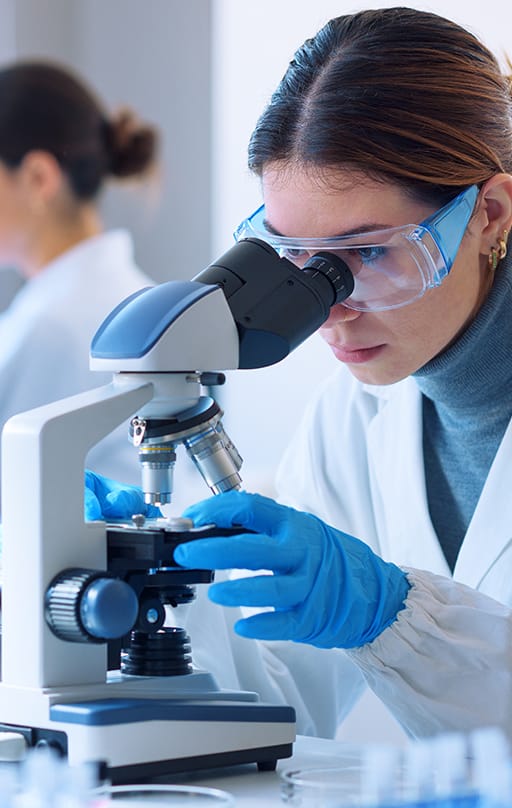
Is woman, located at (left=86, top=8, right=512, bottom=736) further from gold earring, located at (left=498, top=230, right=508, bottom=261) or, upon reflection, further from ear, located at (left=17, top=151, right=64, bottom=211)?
ear, located at (left=17, top=151, right=64, bottom=211)

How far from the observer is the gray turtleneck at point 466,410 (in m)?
1.74

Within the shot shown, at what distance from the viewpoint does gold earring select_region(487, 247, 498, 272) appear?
5.58ft

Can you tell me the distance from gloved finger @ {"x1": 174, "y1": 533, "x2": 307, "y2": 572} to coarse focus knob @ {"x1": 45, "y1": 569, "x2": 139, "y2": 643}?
7 cm

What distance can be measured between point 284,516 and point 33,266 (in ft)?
7.50

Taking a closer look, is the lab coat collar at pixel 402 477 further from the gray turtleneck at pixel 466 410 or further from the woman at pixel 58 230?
the woman at pixel 58 230

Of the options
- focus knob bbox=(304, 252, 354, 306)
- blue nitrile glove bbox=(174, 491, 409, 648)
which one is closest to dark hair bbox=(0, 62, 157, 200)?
focus knob bbox=(304, 252, 354, 306)

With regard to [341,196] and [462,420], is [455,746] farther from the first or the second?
Result: [462,420]

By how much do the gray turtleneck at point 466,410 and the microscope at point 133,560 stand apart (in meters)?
0.50

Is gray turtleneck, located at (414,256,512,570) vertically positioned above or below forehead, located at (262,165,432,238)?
below

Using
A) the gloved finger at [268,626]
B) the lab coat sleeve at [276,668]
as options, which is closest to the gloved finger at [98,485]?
the lab coat sleeve at [276,668]

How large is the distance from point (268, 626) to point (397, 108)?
2.35 ft

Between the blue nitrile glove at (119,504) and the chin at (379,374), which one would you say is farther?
the chin at (379,374)

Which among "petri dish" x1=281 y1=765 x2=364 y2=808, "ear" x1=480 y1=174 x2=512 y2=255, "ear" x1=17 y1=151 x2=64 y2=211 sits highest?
"ear" x1=17 y1=151 x2=64 y2=211

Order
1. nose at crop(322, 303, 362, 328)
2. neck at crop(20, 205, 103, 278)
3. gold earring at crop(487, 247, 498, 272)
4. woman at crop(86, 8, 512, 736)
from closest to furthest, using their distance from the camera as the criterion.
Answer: woman at crop(86, 8, 512, 736)
nose at crop(322, 303, 362, 328)
gold earring at crop(487, 247, 498, 272)
neck at crop(20, 205, 103, 278)
